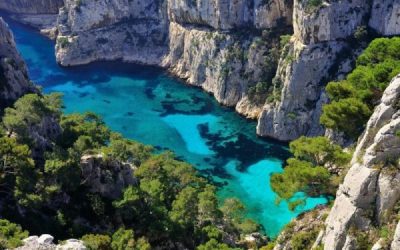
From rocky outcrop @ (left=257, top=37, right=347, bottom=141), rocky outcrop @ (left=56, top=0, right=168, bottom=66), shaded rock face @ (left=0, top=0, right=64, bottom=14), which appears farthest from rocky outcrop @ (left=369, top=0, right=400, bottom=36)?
shaded rock face @ (left=0, top=0, right=64, bottom=14)

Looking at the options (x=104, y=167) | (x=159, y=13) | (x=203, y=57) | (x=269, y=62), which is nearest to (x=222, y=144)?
(x=269, y=62)

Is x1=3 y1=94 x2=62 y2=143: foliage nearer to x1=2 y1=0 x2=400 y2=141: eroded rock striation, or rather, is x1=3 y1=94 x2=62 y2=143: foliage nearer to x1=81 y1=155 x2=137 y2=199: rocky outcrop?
x1=81 y1=155 x2=137 y2=199: rocky outcrop

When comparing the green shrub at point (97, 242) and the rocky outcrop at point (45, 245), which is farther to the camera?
the green shrub at point (97, 242)

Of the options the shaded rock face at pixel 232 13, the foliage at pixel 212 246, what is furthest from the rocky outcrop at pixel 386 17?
the foliage at pixel 212 246

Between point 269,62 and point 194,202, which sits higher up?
point 269,62

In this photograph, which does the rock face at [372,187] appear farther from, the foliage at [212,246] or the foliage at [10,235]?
the foliage at [10,235]

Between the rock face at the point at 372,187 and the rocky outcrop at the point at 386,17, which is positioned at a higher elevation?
the rocky outcrop at the point at 386,17

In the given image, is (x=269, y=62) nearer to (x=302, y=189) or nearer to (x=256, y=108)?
(x=256, y=108)
